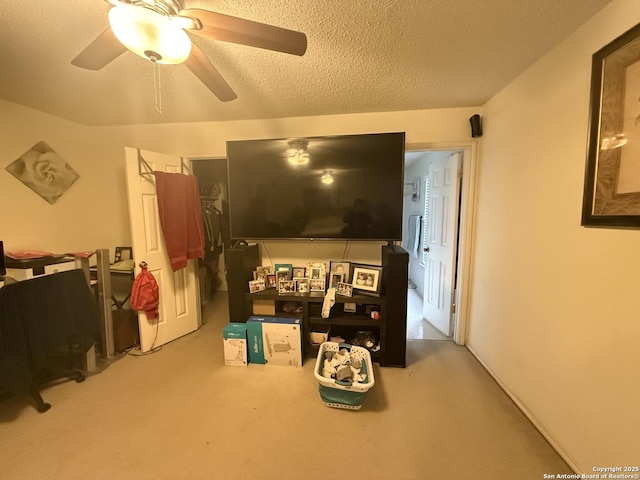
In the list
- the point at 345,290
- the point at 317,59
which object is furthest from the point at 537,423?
the point at 317,59

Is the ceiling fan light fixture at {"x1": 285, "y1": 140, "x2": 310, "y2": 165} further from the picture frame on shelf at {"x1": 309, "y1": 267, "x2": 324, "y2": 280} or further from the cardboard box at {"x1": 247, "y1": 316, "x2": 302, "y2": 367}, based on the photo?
the cardboard box at {"x1": 247, "y1": 316, "x2": 302, "y2": 367}

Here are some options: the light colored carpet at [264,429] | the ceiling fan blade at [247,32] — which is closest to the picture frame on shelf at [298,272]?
the light colored carpet at [264,429]

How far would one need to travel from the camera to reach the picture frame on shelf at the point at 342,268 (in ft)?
7.40

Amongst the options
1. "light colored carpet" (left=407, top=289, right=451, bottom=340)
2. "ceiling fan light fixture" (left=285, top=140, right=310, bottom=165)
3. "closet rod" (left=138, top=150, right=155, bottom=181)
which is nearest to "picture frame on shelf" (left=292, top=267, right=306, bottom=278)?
"ceiling fan light fixture" (left=285, top=140, right=310, bottom=165)

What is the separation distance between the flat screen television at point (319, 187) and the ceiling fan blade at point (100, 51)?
1.05 m

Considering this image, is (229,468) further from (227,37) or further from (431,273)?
(431,273)

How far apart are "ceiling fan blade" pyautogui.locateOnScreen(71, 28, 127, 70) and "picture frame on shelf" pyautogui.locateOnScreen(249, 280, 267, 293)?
172 cm

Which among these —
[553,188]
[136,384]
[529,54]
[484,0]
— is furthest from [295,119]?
[136,384]

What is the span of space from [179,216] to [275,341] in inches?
60.3

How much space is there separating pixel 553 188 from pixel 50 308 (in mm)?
3330

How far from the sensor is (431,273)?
9.57 feet

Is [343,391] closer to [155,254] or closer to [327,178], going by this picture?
[327,178]

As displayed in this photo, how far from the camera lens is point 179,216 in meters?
2.34

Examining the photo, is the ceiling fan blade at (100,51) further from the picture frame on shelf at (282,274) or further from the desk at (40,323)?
the picture frame on shelf at (282,274)
